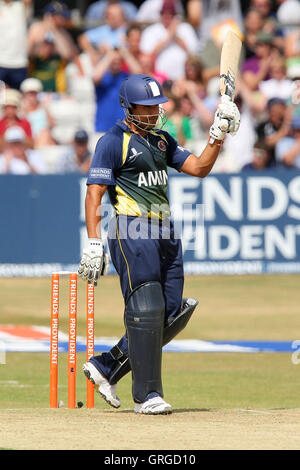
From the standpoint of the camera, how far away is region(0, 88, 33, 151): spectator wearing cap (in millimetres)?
16453

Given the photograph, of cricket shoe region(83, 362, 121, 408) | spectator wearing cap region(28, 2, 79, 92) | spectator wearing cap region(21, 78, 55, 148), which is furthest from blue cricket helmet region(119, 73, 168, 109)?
spectator wearing cap region(28, 2, 79, 92)

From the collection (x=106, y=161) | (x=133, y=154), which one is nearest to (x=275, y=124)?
(x=133, y=154)

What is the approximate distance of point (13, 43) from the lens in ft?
57.9

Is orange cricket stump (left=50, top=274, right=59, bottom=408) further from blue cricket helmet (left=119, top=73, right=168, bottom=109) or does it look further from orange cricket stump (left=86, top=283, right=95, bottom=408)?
blue cricket helmet (left=119, top=73, right=168, bottom=109)

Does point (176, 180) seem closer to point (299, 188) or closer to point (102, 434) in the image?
point (299, 188)

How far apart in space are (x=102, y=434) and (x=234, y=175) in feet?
31.0

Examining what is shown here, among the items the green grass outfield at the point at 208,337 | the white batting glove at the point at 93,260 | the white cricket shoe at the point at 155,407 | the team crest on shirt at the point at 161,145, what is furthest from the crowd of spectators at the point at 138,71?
the white cricket shoe at the point at 155,407

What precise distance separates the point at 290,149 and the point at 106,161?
9.47 meters

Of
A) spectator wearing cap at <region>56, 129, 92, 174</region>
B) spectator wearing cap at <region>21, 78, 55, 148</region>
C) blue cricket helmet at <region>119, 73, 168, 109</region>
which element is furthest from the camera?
spectator wearing cap at <region>21, 78, 55, 148</region>

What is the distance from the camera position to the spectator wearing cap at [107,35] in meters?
17.5

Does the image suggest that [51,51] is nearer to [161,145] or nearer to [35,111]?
[35,111]

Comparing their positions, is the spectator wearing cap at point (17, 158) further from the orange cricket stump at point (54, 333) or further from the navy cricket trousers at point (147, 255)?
the navy cricket trousers at point (147, 255)

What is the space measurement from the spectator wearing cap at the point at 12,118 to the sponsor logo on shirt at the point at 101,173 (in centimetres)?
965

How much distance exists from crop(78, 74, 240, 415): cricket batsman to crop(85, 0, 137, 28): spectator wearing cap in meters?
11.9
